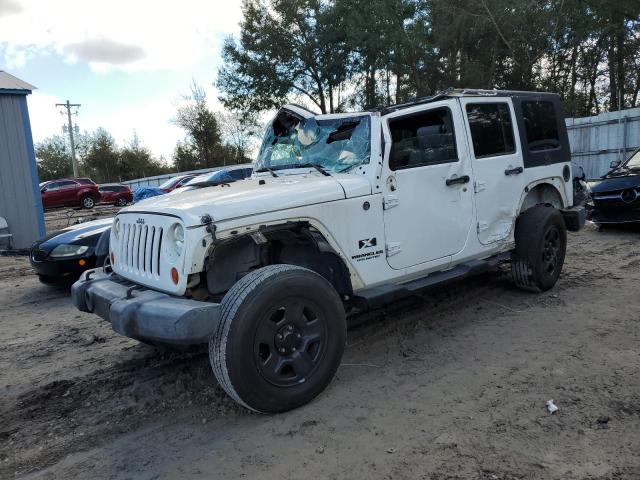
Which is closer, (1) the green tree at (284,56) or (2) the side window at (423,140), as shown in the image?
(2) the side window at (423,140)

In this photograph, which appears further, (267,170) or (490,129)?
(490,129)

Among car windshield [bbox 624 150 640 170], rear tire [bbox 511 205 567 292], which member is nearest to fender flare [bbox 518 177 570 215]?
rear tire [bbox 511 205 567 292]

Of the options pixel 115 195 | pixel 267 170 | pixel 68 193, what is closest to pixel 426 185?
pixel 267 170

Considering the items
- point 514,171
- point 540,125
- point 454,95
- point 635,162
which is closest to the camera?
point 454,95

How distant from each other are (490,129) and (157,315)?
12.0 ft

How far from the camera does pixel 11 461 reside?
9.53ft

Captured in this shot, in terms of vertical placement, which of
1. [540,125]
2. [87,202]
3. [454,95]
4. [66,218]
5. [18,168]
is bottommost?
[66,218]

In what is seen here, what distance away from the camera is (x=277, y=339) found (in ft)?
10.5

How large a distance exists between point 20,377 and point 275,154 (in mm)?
2964

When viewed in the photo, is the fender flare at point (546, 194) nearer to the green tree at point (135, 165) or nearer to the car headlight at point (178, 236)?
the car headlight at point (178, 236)

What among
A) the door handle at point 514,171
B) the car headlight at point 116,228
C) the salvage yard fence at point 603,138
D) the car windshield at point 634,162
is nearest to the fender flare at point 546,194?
the door handle at point 514,171

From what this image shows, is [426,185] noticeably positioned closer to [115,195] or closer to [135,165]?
[115,195]

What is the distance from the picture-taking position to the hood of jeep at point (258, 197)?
315 centimetres

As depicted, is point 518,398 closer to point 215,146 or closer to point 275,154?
point 275,154
